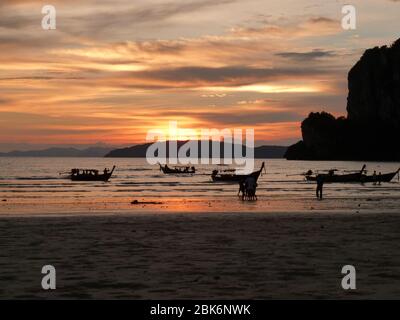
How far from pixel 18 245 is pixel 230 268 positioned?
7.32 m

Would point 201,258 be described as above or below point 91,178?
below

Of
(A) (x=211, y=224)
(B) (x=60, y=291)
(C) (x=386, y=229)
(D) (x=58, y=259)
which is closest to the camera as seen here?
(B) (x=60, y=291)

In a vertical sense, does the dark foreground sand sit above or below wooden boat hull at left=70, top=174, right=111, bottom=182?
below

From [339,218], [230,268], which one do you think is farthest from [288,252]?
[339,218]

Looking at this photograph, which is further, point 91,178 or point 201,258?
point 91,178

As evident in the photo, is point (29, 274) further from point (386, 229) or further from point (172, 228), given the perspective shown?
point (386, 229)

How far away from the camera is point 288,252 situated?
16.4 m

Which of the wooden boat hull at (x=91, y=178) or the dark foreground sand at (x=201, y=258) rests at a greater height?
the wooden boat hull at (x=91, y=178)

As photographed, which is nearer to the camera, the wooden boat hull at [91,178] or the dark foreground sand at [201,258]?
the dark foreground sand at [201,258]

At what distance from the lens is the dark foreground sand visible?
456 inches

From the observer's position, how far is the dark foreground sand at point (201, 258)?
1158 cm

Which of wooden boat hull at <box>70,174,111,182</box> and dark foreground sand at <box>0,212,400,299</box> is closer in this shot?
dark foreground sand at <box>0,212,400,299</box>

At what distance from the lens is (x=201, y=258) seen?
1541cm
